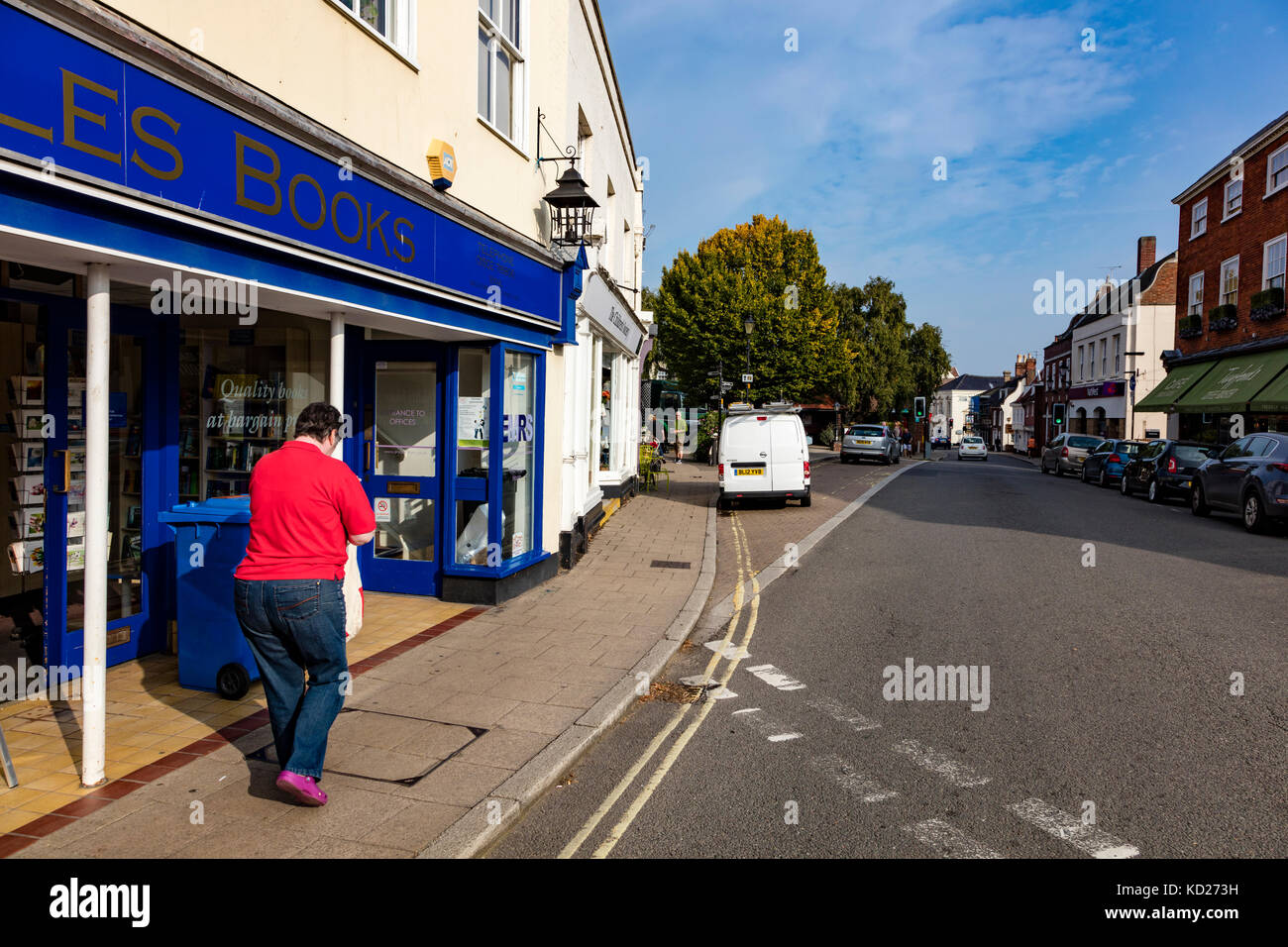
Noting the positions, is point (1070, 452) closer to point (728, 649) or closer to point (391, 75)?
point (728, 649)

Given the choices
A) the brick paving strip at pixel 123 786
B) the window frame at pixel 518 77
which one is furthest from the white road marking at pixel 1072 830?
the window frame at pixel 518 77

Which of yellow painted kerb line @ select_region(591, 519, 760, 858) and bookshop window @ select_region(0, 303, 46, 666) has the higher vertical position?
bookshop window @ select_region(0, 303, 46, 666)

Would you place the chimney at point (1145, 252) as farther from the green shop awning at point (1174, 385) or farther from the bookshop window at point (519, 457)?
the bookshop window at point (519, 457)

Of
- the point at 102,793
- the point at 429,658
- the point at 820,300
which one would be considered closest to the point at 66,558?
the point at 102,793

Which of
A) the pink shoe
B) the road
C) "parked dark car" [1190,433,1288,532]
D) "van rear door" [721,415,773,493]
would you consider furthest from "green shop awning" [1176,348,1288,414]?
the pink shoe

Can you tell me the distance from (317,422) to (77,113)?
1.62m

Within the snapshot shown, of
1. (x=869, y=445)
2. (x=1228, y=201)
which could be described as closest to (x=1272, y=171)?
(x=1228, y=201)

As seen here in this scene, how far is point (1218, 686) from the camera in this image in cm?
559

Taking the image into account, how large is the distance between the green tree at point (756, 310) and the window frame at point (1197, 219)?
46.8 feet

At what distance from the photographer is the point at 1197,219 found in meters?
30.0

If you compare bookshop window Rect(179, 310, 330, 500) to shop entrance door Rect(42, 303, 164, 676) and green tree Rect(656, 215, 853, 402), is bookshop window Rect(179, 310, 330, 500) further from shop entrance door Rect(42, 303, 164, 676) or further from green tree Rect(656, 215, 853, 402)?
green tree Rect(656, 215, 853, 402)

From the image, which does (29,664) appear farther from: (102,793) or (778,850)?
(778,850)

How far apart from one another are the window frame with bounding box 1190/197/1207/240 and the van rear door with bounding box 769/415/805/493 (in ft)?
74.2

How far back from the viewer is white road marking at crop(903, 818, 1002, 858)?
11.5 feet
